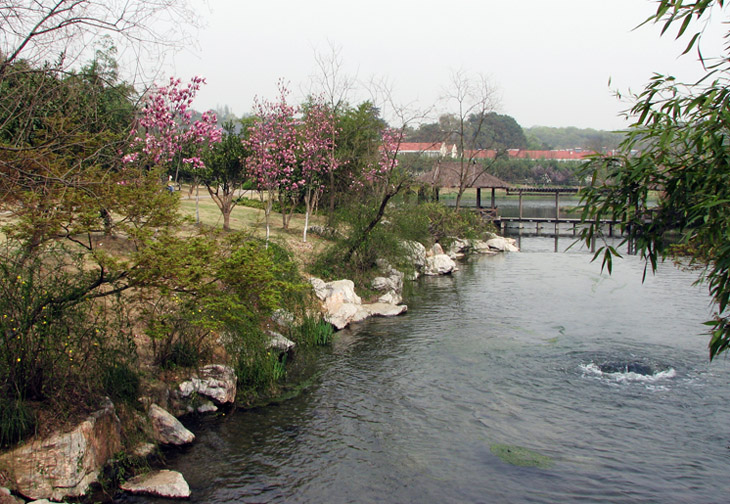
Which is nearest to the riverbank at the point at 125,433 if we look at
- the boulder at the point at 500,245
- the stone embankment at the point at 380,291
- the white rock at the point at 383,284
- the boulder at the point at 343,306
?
the boulder at the point at 343,306

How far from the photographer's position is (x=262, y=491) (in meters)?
A: 7.39

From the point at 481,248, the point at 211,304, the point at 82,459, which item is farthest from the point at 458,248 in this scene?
the point at 82,459

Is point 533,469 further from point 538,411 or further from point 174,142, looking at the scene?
point 174,142

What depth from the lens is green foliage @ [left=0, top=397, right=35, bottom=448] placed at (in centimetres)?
679

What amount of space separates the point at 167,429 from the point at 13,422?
6.52 feet

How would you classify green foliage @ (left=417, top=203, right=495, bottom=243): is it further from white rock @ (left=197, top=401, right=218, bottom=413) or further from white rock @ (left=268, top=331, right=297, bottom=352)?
white rock @ (left=197, top=401, right=218, bottom=413)

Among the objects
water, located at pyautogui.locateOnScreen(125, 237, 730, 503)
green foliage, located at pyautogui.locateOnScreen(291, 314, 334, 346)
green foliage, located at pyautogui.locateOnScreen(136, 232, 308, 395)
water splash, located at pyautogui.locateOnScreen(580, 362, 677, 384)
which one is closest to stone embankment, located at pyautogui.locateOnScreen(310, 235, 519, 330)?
water, located at pyautogui.locateOnScreen(125, 237, 730, 503)

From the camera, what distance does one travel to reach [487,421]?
31.2 feet

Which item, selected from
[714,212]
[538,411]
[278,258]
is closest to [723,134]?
[714,212]

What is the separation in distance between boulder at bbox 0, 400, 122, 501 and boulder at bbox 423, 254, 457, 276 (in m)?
17.3

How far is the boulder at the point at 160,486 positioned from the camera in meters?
7.10

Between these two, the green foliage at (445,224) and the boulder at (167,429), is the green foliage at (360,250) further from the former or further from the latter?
the boulder at (167,429)

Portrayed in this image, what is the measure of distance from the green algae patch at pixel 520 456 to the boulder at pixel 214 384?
4.04 meters

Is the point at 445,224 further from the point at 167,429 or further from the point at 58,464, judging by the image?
the point at 58,464
